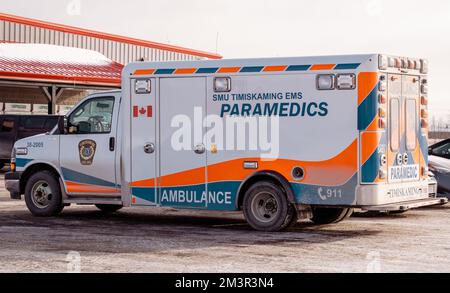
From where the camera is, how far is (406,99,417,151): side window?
44.1 ft

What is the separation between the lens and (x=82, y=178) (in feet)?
48.9

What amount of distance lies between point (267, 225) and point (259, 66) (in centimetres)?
228

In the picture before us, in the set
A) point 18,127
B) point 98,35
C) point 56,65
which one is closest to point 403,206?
point 18,127

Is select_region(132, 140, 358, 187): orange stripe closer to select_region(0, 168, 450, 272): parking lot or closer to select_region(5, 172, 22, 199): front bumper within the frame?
select_region(0, 168, 450, 272): parking lot

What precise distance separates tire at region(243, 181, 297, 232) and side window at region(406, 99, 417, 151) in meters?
2.00

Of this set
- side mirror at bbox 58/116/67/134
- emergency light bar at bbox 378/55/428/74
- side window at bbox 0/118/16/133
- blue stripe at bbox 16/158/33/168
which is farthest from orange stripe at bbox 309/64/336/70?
side window at bbox 0/118/16/133

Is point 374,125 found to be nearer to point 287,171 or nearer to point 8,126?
point 287,171

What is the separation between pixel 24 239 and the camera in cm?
1230

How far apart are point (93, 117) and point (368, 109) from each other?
478cm

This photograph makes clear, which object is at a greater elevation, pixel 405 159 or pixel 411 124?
pixel 411 124

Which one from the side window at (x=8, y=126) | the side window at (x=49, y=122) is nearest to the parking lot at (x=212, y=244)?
the side window at (x=49, y=122)
